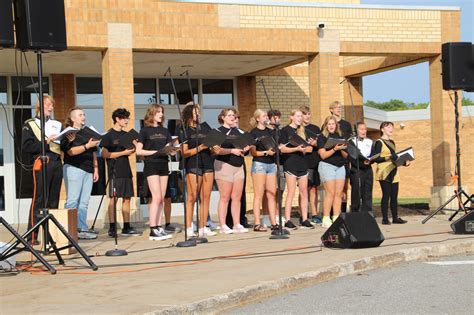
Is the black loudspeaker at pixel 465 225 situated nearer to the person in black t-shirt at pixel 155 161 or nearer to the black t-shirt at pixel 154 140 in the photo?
the person in black t-shirt at pixel 155 161

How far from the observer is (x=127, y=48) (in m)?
15.6

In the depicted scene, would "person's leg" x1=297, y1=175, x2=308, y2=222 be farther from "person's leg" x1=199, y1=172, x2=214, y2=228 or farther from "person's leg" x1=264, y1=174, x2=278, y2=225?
"person's leg" x1=199, y1=172, x2=214, y2=228

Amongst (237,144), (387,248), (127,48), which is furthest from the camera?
(127,48)

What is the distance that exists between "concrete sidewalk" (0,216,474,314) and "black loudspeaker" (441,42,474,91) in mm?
3284

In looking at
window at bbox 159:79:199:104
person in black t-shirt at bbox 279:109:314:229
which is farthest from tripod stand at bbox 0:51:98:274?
window at bbox 159:79:199:104

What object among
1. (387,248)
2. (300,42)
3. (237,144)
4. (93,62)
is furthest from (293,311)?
(93,62)

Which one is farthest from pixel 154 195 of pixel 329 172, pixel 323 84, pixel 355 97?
pixel 355 97

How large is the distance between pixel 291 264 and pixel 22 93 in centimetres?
1162

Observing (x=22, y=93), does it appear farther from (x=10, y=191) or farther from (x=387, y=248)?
(x=387, y=248)

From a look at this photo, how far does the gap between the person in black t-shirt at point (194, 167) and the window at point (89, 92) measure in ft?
25.5

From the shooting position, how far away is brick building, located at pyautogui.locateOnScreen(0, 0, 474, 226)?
15625 mm

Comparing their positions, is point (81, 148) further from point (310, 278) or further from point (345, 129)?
point (310, 278)

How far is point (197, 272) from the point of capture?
853cm

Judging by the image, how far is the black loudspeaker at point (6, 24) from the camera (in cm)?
890
